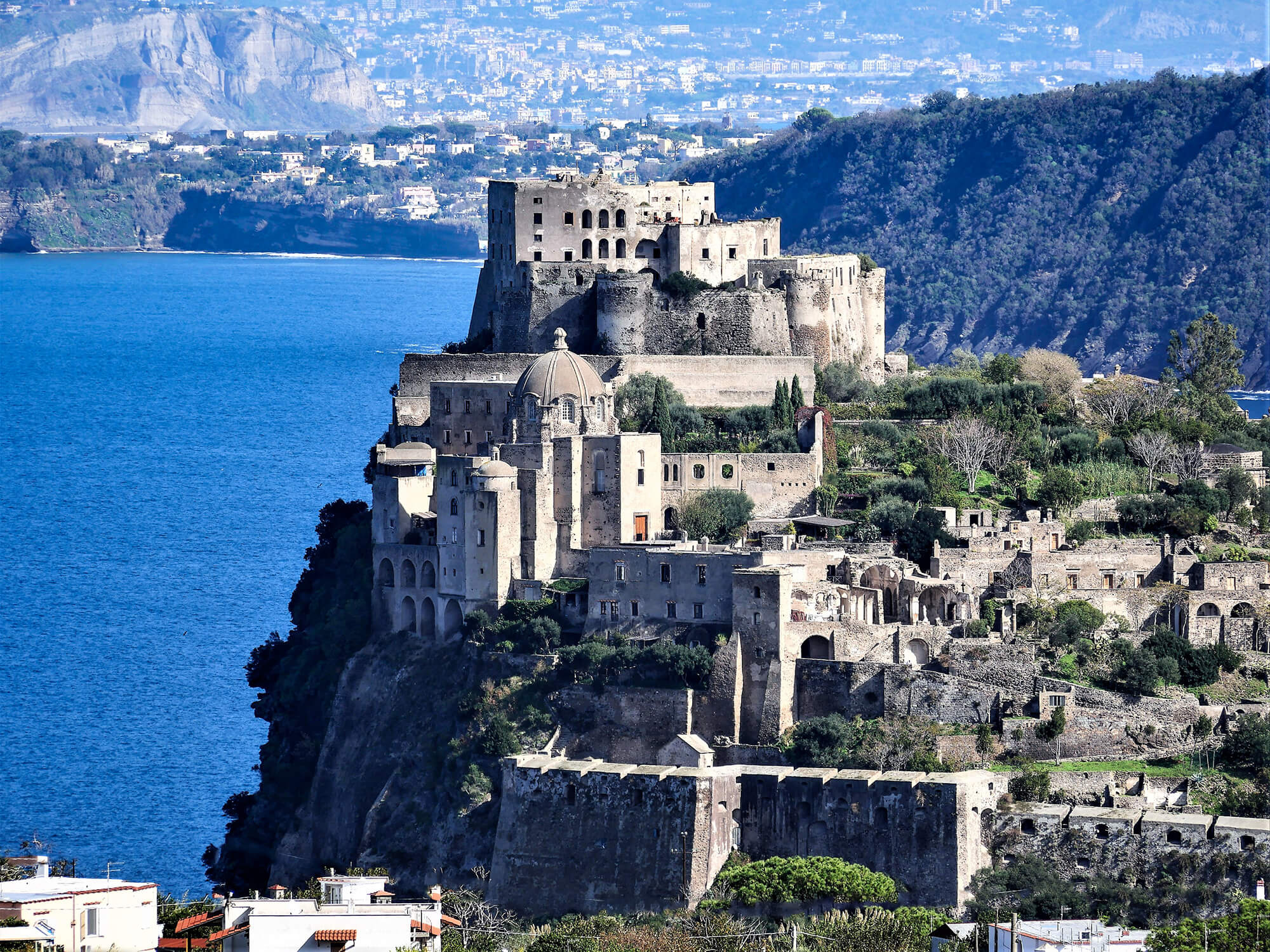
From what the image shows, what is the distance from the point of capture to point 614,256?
97.6 metres

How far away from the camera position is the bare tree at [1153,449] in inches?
3556

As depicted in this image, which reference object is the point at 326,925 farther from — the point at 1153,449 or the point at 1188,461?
the point at 1188,461

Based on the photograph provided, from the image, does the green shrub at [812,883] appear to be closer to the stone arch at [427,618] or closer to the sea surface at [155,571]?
the stone arch at [427,618]

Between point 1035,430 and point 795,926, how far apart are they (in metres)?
27.6

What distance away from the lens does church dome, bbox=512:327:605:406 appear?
276ft

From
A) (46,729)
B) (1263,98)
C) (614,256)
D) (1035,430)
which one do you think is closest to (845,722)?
(1035,430)

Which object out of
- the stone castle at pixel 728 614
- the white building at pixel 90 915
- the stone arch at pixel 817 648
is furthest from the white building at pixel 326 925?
the stone arch at pixel 817 648

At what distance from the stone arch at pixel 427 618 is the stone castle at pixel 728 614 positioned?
0.24 feet

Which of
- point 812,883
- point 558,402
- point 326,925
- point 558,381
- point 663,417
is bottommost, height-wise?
point 812,883

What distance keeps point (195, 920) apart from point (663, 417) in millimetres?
34006

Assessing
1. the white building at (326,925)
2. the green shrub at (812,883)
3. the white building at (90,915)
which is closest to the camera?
the white building at (90,915)

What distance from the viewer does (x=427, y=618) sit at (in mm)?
87188

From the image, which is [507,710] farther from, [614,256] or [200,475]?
[200,475]

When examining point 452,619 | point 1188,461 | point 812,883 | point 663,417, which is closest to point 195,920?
point 812,883
